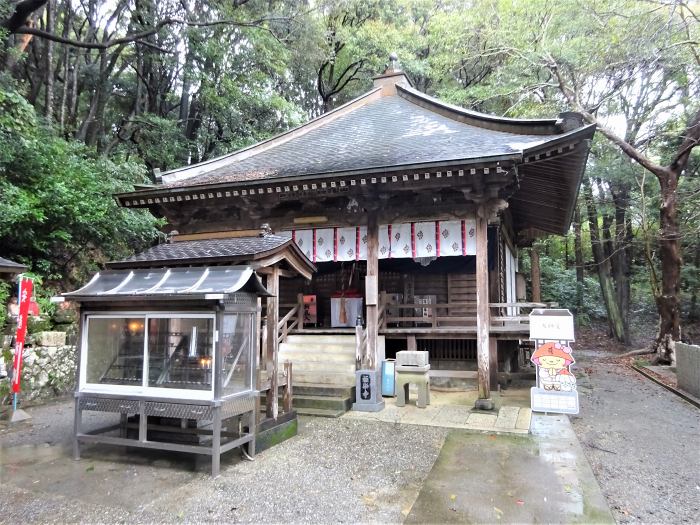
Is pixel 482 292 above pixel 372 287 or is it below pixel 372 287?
below

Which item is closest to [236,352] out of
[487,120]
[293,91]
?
[487,120]

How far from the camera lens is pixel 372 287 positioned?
9.00 m

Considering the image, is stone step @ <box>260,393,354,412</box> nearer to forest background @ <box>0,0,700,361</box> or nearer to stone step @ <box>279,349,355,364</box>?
stone step @ <box>279,349,355,364</box>

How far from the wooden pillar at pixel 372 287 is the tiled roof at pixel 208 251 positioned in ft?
10.3

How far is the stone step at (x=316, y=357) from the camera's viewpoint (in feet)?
30.1

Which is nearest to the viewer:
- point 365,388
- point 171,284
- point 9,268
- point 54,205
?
point 171,284

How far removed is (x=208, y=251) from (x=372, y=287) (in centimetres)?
389

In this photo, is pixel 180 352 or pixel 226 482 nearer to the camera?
pixel 226 482

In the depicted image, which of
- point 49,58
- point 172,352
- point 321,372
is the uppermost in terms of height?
point 49,58

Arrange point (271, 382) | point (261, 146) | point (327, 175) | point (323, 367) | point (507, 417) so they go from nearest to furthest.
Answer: point (271, 382), point (507, 417), point (327, 175), point (323, 367), point (261, 146)

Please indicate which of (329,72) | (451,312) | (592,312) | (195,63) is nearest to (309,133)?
(451,312)

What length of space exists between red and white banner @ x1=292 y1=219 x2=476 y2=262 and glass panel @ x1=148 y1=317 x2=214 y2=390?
4145 millimetres

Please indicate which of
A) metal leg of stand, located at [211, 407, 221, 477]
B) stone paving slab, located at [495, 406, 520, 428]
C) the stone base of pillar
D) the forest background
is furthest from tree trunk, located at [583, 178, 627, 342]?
metal leg of stand, located at [211, 407, 221, 477]

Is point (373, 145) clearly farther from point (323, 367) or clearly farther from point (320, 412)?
point (320, 412)
